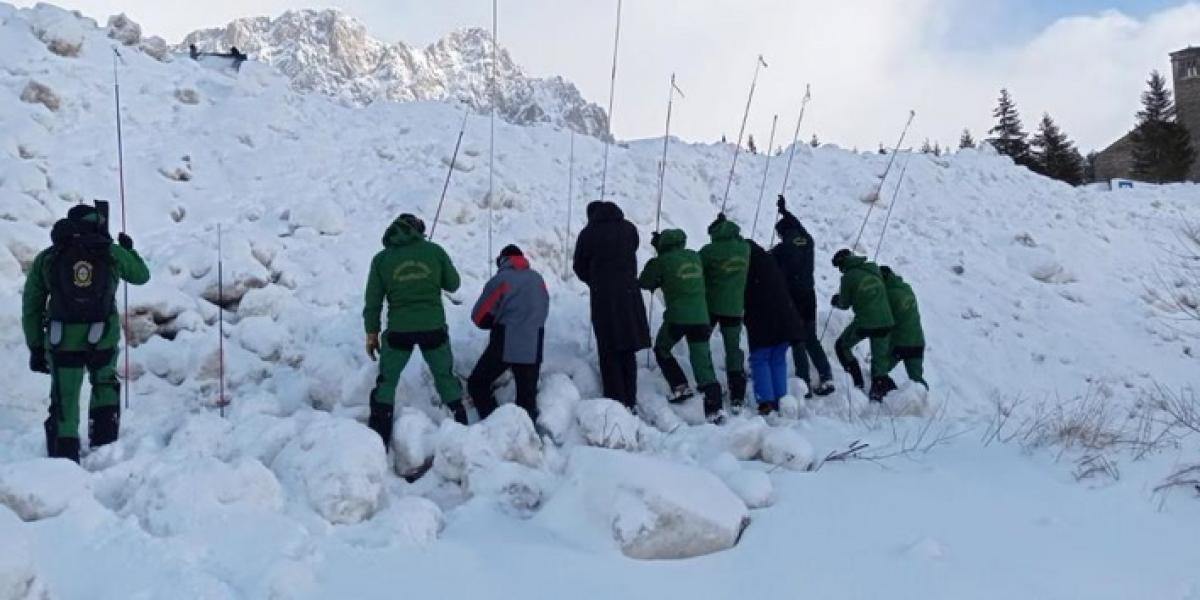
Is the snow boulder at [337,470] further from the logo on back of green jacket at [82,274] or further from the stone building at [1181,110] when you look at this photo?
the stone building at [1181,110]

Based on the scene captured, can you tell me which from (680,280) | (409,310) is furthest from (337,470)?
(680,280)

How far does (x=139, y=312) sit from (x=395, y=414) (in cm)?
293

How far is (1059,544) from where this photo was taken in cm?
407

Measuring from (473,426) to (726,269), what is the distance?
325 centimetres

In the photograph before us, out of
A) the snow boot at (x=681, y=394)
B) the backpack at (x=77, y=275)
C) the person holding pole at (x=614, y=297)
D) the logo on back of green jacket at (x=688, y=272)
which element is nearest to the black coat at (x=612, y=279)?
the person holding pole at (x=614, y=297)

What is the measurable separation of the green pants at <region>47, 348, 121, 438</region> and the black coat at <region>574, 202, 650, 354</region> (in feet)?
12.0

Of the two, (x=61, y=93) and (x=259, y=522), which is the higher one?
(x=61, y=93)

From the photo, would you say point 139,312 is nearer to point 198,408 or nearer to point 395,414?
point 198,408

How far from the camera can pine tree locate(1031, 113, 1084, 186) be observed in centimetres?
3216

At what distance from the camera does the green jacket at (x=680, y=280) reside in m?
7.35

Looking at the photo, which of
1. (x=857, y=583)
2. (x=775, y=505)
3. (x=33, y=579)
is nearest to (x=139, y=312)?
(x=33, y=579)

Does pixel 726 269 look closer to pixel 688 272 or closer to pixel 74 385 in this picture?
pixel 688 272

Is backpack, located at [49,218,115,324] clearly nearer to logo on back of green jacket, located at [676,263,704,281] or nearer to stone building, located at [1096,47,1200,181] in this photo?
logo on back of green jacket, located at [676,263,704,281]

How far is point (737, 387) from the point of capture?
755 centimetres
